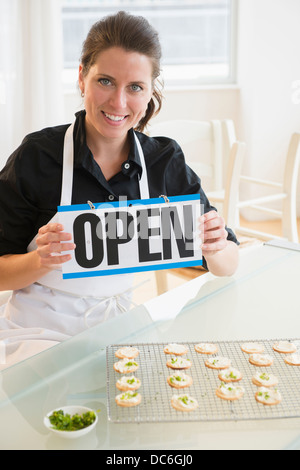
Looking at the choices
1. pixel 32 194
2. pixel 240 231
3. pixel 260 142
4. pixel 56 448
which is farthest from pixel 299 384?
pixel 260 142

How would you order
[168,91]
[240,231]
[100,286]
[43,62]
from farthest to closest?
[168,91]
[43,62]
[240,231]
[100,286]

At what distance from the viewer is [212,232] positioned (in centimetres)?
139

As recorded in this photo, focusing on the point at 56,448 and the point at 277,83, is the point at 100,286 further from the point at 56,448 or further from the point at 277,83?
the point at 277,83

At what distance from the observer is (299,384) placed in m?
1.00

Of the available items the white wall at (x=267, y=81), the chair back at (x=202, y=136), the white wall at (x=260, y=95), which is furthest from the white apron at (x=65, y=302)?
the white wall at (x=267, y=81)

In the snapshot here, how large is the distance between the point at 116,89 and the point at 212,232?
16.3 inches

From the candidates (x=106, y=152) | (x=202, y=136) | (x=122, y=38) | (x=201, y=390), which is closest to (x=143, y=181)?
(x=106, y=152)

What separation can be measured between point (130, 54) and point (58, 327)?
684 millimetres

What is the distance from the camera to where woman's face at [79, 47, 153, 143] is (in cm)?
137

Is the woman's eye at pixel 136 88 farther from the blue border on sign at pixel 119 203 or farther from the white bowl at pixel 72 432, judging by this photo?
the white bowl at pixel 72 432

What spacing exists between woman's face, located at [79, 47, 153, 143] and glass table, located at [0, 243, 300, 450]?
0.45 metres

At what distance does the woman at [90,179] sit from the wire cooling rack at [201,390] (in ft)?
1.01

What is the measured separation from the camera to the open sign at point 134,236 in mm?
1292

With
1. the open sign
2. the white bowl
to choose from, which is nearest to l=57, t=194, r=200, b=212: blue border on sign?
the open sign
